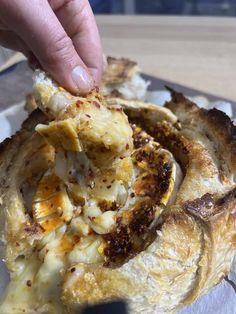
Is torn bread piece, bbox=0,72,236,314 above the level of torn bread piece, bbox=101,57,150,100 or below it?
above

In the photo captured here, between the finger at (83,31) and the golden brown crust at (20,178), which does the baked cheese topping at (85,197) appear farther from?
the finger at (83,31)

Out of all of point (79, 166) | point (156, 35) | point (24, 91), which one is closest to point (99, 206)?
point (79, 166)

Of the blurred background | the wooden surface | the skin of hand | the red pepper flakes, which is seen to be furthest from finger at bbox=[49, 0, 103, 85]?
the blurred background

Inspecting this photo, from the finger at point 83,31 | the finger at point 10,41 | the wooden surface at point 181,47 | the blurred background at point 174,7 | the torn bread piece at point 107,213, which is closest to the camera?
the torn bread piece at point 107,213

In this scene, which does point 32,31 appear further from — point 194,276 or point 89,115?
point 194,276

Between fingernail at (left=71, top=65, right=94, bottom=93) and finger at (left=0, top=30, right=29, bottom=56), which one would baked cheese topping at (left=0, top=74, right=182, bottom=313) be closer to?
fingernail at (left=71, top=65, right=94, bottom=93)

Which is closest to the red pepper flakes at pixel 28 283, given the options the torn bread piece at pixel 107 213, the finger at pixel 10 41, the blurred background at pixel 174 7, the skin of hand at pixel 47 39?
the torn bread piece at pixel 107 213
